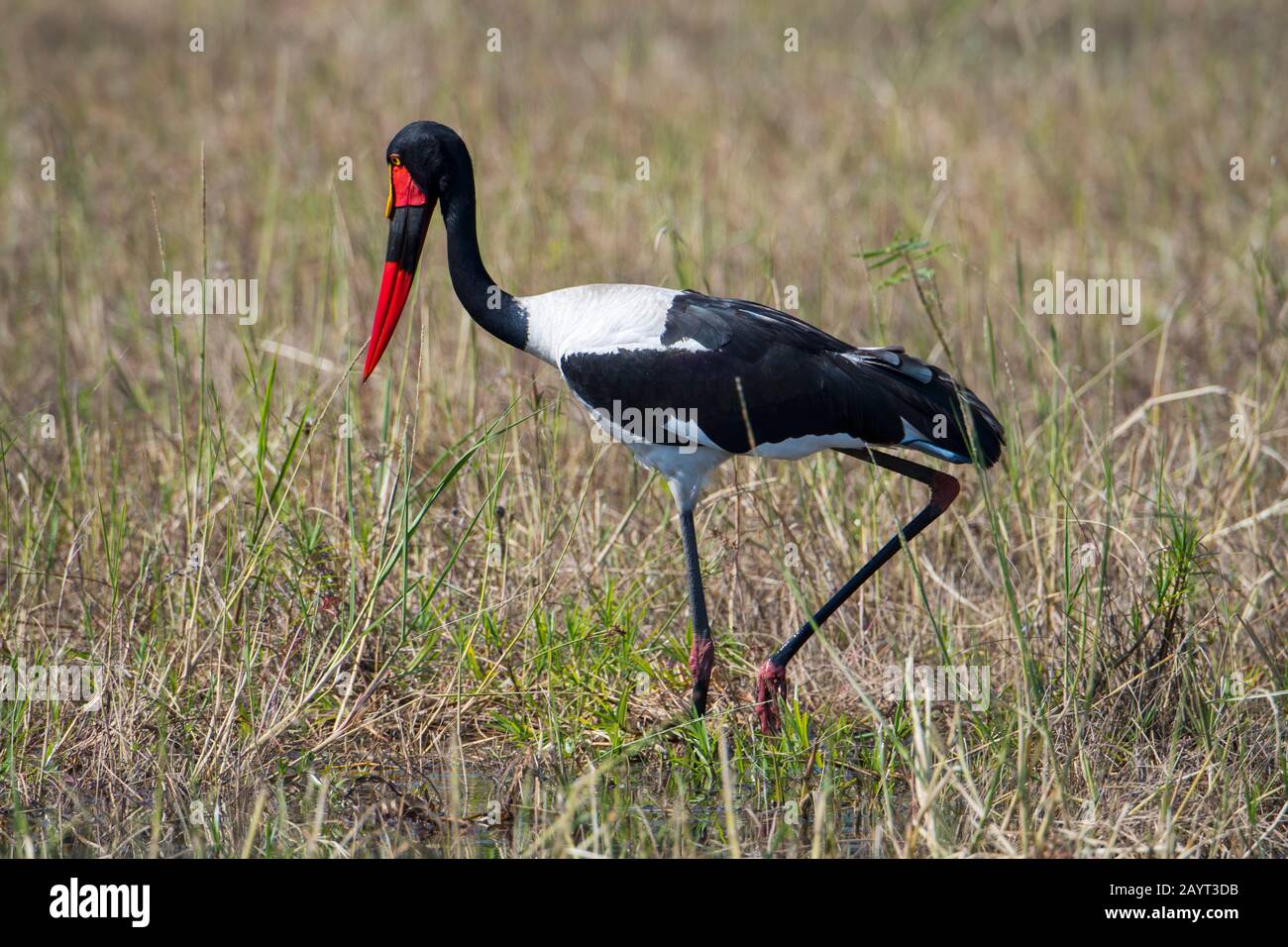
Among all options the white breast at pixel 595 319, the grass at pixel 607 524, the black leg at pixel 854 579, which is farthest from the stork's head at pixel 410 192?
the black leg at pixel 854 579

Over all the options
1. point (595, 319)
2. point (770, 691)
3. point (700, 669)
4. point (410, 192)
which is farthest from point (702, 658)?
point (410, 192)

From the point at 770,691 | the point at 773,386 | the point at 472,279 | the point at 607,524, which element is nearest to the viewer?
the point at 773,386

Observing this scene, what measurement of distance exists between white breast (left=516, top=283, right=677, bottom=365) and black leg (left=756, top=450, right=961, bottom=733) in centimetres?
70

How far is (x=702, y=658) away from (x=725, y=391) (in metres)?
0.78

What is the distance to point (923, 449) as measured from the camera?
4703mm

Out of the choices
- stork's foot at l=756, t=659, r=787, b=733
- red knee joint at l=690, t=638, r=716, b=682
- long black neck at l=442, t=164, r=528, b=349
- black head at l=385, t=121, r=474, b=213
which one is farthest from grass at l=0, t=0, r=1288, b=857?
black head at l=385, t=121, r=474, b=213

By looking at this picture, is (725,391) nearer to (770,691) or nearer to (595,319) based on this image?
(595,319)

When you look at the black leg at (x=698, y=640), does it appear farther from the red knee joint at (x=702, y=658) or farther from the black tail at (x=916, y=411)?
the black tail at (x=916, y=411)

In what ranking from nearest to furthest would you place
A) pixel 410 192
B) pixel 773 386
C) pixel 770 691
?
1. pixel 773 386
2. pixel 770 691
3. pixel 410 192

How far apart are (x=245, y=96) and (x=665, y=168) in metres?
3.38

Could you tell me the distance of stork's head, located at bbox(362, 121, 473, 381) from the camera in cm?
498

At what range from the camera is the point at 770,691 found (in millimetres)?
4750

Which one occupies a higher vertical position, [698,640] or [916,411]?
[916,411]

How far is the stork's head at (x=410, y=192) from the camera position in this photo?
4.98 m
